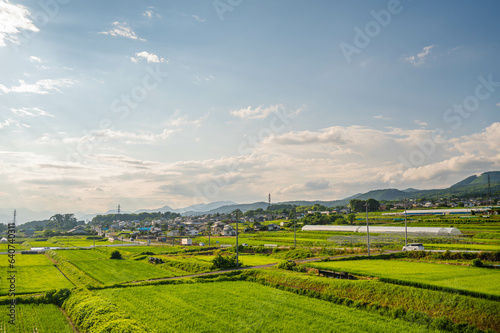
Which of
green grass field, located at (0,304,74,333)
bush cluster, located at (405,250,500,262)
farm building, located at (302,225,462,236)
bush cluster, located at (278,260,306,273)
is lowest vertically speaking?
green grass field, located at (0,304,74,333)

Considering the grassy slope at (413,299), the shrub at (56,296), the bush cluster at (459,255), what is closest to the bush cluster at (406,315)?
the grassy slope at (413,299)

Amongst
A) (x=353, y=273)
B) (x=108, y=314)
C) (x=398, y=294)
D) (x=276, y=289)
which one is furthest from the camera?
(x=353, y=273)

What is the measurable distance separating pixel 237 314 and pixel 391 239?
46.0 metres

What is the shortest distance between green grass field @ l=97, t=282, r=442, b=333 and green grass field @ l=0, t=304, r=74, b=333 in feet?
11.6

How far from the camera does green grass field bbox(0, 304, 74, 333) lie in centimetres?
2069

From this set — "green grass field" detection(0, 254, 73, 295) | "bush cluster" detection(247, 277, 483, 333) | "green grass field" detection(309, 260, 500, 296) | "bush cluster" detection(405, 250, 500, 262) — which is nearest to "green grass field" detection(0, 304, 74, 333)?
"green grass field" detection(0, 254, 73, 295)

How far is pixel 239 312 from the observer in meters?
22.1

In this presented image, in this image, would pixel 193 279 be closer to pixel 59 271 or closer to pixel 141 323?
pixel 141 323

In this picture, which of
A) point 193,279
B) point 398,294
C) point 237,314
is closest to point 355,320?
point 398,294

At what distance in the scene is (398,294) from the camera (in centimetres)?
2325

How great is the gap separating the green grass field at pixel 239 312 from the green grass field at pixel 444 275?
7671mm

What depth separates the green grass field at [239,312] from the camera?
19.0 meters

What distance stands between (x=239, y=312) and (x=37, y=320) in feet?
45.9

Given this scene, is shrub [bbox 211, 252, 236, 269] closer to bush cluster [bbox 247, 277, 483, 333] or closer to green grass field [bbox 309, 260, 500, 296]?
green grass field [bbox 309, 260, 500, 296]
